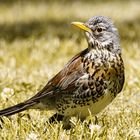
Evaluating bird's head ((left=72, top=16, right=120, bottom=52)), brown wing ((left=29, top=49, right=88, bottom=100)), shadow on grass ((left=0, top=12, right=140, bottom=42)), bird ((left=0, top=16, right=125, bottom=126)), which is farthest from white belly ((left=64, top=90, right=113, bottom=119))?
shadow on grass ((left=0, top=12, right=140, bottom=42))

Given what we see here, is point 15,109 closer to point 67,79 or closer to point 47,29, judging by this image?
point 67,79

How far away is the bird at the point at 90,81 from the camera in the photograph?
18.4 ft

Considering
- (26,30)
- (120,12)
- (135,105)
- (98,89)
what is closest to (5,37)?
(26,30)

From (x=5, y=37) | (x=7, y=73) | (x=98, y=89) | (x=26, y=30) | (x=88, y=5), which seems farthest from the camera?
(x=88, y=5)

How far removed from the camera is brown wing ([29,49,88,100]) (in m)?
5.72

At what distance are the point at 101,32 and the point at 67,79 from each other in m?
0.53

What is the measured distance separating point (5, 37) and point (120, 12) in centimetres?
329

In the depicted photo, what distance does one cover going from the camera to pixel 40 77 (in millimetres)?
8039

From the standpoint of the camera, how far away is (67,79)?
18.9 feet

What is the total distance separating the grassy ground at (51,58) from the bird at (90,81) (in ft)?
0.46

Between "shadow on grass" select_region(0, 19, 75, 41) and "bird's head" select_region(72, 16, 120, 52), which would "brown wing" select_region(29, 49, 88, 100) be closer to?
"bird's head" select_region(72, 16, 120, 52)

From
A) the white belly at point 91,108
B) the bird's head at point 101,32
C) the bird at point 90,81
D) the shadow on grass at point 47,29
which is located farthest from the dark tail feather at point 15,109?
the shadow on grass at point 47,29

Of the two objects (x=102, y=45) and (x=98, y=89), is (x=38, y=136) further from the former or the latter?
(x=102, y=45)

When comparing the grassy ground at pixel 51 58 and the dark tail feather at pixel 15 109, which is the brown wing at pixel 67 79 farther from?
the grassy ground at pixel 51 58
